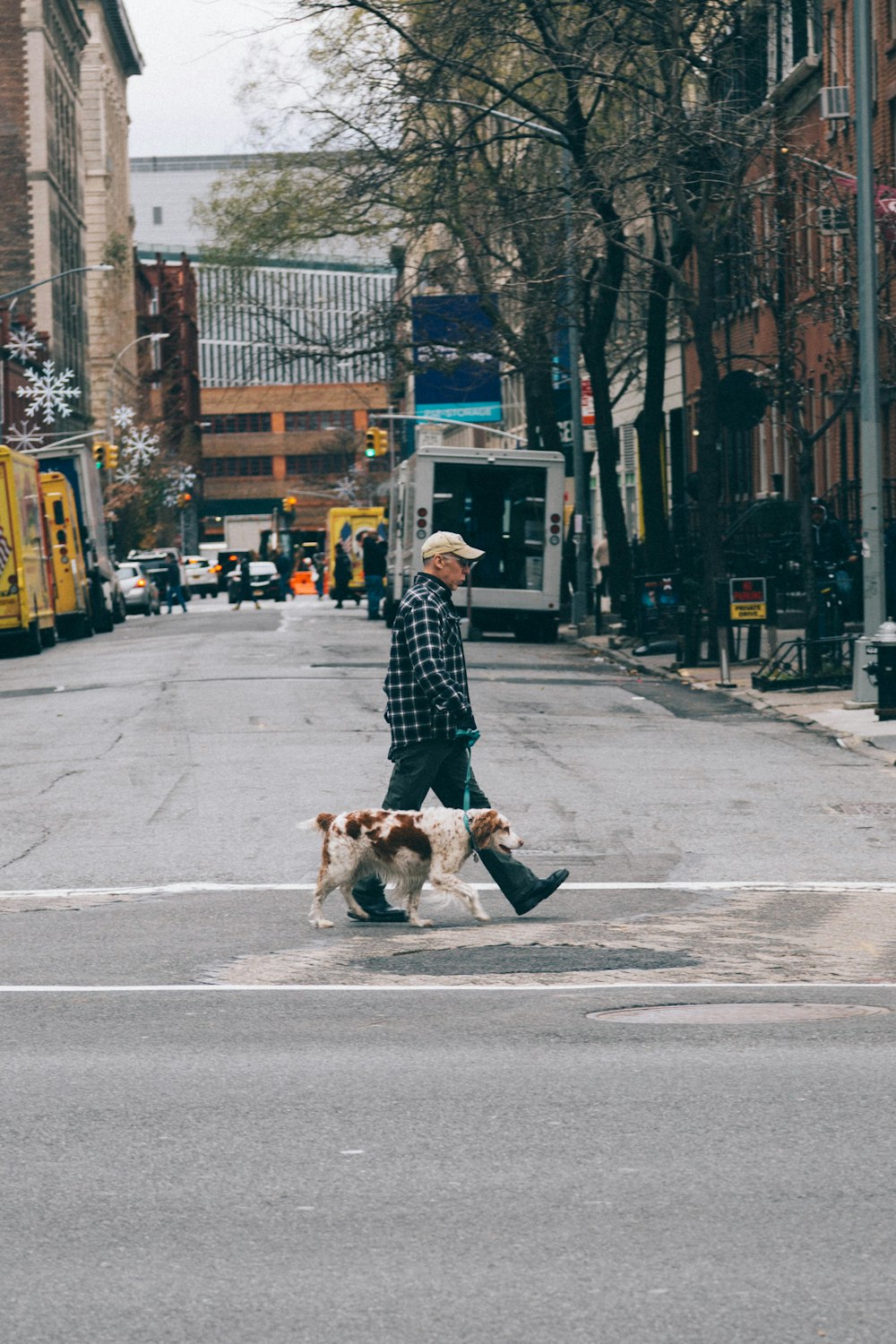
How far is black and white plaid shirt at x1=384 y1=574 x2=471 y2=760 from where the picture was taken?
10977 millimetres

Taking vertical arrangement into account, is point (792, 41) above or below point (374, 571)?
above

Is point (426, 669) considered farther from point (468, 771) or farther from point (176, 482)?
Result: point (176, 482)

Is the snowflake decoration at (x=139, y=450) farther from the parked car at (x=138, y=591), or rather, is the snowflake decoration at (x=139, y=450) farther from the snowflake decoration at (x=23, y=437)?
the parked car at (x=138, y=591)

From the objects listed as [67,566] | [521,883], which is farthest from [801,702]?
[67,566]

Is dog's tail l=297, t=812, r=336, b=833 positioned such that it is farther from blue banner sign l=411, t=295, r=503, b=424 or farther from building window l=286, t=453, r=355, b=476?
building window l=286, t=453, r=355, b=476

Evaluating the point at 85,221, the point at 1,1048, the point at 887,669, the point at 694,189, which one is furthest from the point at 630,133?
the point at 85,221

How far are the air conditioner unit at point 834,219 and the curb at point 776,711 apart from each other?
5833mm

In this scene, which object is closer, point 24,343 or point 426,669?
point 426,669

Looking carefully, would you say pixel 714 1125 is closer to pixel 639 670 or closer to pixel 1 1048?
pixel 1 1048

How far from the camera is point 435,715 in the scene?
11.1m

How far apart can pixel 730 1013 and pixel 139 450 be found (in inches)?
A: 3140

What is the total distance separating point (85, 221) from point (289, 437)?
60.1 m

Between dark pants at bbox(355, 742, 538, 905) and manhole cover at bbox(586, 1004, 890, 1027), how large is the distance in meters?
2.34

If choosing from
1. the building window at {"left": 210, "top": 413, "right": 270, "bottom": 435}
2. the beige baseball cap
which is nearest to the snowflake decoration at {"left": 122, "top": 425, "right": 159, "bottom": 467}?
the beige baseball cap
